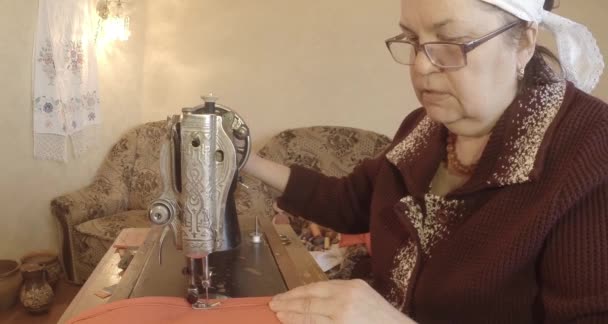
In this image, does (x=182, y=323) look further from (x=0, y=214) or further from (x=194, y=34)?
(x=194, y=34)

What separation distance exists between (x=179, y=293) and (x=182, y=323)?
178 millimetres

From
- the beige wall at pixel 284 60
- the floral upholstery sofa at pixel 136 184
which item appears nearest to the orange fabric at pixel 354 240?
the floral upholstery sofa at pixel 136 184

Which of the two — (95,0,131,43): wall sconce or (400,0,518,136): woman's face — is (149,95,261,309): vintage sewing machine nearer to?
(400,0,518,136): woman's face

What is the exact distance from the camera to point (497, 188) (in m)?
0.90

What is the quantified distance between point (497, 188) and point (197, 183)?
52 centimetres

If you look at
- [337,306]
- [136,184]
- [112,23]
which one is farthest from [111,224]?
[337,306]

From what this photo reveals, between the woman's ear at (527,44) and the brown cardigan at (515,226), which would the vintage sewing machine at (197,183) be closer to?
the brown cardigan at (515,226)

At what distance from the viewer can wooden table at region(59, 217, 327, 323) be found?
1.05 meters

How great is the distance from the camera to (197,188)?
94cm

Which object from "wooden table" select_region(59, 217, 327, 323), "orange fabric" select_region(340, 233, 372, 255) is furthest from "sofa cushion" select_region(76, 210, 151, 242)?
"wooden table" select_region(59, 217, 327, 323)

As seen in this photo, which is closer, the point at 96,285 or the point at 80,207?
the point at 96,285

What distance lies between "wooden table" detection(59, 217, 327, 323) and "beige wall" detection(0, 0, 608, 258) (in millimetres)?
2254

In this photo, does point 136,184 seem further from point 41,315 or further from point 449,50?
point 449,50

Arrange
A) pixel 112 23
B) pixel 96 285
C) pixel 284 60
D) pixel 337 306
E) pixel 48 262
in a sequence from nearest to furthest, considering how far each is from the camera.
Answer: pixel 337 306
pixel 96 285
pixel 48 262
pixel 112 23
pixel 284 60
